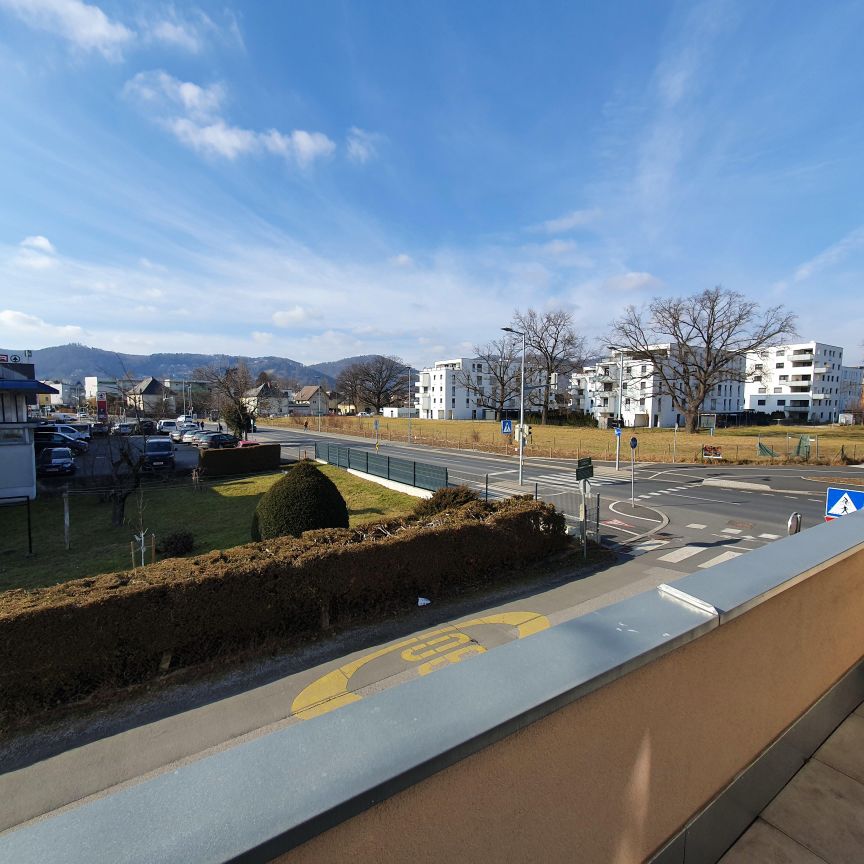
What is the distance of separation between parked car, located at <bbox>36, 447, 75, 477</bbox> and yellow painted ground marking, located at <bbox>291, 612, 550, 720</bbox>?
25.9m

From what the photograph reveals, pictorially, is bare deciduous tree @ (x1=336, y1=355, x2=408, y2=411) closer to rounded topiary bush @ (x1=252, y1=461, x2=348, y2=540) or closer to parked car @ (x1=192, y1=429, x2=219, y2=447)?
parked car @ (x1=192, y1=429, x2=219, y2=447)

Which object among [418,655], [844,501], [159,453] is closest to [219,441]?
[159,453]

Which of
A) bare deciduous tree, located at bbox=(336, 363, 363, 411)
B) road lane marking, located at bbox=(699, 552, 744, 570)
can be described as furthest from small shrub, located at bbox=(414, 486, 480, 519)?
bare deciduous tree, located at bbox=(336, 363, 363, 411)

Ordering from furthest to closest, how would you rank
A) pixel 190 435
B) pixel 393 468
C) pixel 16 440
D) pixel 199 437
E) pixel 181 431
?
pixel 181 431
pixel 190 435
pixel 199 437
pixel 393 468
pixel 16 440

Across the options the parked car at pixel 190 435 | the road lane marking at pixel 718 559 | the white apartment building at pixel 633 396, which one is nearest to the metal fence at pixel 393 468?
the road lane marking at pixel 718 559

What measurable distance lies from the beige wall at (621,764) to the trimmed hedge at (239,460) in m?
28.6

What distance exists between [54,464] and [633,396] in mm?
78223

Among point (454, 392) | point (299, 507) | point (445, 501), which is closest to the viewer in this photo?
point (299, 507)

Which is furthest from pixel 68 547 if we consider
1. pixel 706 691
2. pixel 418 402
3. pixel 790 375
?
pixel 790 375

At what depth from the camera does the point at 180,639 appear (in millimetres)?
7227

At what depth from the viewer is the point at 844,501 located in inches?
303

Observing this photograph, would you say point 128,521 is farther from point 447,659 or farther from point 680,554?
point 680,554

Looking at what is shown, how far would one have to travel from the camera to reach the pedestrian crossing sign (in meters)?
7.25

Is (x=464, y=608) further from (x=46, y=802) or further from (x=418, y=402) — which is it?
(x=418, y=402)
